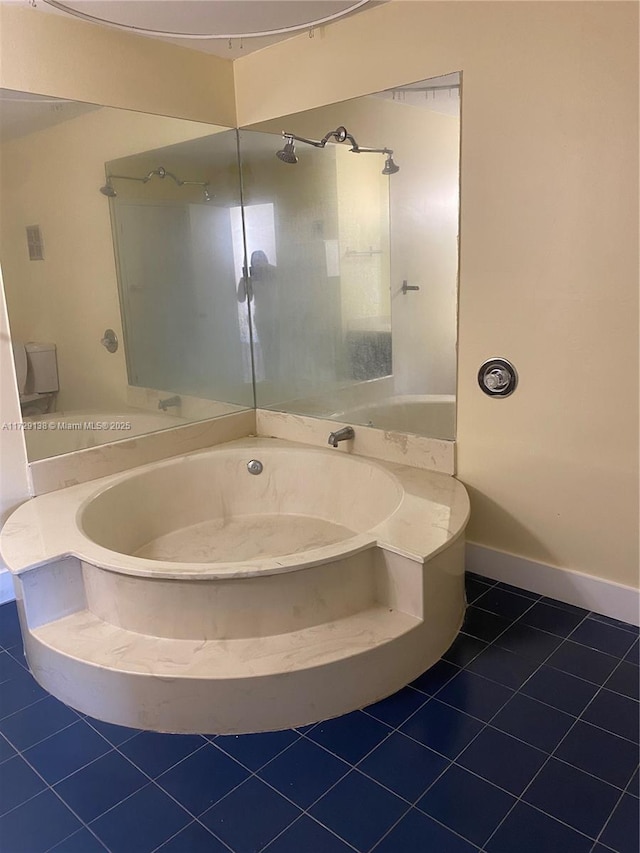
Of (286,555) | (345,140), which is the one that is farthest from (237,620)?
(345,140)

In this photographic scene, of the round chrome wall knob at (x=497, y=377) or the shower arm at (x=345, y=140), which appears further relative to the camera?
the shower arm at (x=345, y=140)

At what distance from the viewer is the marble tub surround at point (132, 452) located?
104 inches

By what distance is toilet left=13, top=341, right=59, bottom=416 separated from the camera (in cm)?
254

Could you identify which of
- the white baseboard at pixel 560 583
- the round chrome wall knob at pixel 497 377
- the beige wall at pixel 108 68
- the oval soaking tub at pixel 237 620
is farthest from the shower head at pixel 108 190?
the white baseboard at pixel 560 583

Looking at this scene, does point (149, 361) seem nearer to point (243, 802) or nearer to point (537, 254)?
point (537, 254)

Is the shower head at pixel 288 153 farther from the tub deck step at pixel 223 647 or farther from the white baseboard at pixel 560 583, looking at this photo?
the tub deck step at pixel 223 647

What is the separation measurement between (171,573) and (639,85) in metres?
2.06

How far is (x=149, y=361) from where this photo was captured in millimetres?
3047

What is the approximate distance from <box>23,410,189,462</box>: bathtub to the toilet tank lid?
269mm

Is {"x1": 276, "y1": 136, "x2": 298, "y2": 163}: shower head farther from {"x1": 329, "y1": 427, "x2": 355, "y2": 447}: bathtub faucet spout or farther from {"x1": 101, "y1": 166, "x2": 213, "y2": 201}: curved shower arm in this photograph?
{"x1": 329, "y1": 427, "x2": 355, "y2": 447}: bathtub faucet spout

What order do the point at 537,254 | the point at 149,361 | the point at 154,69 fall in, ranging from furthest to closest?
the point at 149,361
the point at 154,69
the point at 537,254

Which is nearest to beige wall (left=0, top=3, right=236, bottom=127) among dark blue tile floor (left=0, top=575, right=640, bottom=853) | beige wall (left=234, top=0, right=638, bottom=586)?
beige wall (left=234, top=0, right=638, bottom=586)

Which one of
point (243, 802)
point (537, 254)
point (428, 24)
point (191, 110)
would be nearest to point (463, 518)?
point (537, 254)

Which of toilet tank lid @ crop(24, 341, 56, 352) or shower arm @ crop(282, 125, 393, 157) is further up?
shower arm @ crop(282, 125, 393, 157)
